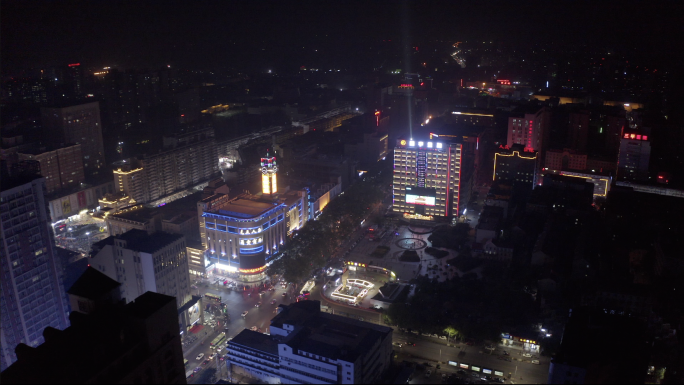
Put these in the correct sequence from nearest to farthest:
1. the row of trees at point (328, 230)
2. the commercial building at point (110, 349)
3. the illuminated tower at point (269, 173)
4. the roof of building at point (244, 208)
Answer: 1. the commercial building at point (110, 349)
2. the row of trees at point (328, 230)
3. the roof of building at point (244, 208)
4. the illuminated tower at point (269, 173)

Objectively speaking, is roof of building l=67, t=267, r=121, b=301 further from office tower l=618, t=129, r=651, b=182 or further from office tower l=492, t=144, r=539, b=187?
office tower l=618, t=129, r=651, b=182

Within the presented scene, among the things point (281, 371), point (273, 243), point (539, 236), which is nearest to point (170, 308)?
point (281, 371)

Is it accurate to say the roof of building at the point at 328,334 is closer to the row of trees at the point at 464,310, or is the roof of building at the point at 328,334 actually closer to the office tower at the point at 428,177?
the row of trees at the point at 464,310

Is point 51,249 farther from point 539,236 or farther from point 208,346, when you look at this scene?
point 539,236

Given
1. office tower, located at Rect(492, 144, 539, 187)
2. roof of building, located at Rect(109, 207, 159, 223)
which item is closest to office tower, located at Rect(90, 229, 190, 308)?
roof of building, located at Rect(109, 207, 159, 223)

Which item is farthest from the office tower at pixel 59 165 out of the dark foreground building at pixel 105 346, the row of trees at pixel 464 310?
the dark foreground building at pixel 105 346

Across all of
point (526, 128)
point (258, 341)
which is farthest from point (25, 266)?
point (526, 128)

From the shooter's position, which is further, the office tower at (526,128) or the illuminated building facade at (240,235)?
the office tower at (526,128)
